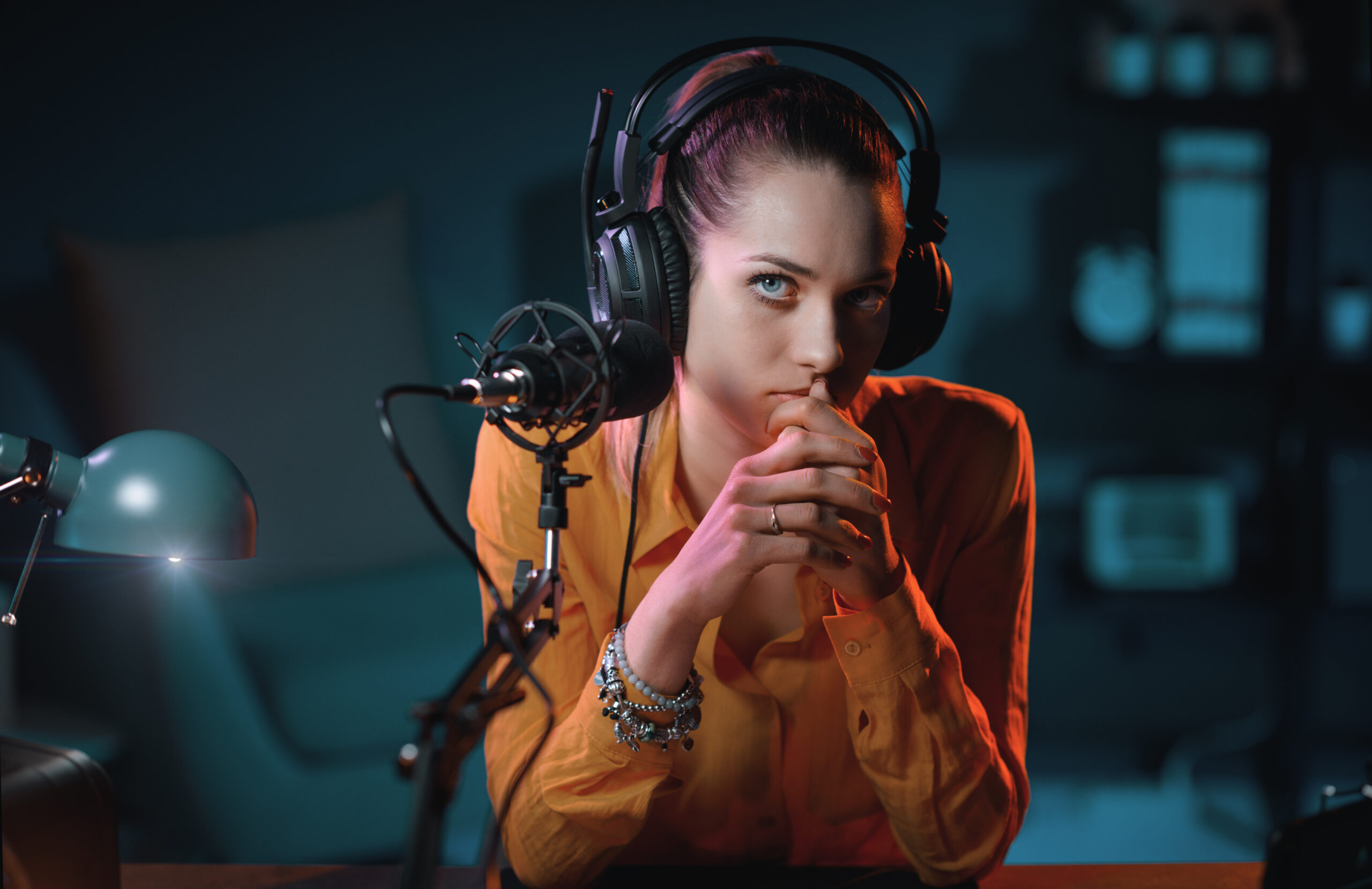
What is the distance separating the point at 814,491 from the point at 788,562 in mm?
75

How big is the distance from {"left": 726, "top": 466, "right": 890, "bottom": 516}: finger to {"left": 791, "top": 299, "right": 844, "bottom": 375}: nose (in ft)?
0.48

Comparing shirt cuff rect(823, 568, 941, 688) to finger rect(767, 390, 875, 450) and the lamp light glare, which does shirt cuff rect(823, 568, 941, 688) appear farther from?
the lamp light glare

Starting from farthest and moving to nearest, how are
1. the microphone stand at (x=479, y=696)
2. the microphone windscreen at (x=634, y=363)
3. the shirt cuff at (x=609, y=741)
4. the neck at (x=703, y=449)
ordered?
the neck at (x=703, y=449) → the shirt cuff at (x=609, y=741) → the microphone windscreen at (x=634, y=363) → the microphone stand at (x=479, y=696)

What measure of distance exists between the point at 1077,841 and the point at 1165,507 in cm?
84

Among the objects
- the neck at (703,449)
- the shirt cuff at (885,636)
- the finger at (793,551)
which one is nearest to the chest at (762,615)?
the neck at (703,449)

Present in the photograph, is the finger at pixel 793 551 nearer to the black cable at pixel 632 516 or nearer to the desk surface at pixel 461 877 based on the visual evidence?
the black cable at pixel 632 516

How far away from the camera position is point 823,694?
3.92ft

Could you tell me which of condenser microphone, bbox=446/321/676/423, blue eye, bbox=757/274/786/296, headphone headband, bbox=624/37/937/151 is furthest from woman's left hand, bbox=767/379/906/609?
headphone headband, bbox=624/37/937/151

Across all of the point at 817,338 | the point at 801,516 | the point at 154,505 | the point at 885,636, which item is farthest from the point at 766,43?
the point at 154,505

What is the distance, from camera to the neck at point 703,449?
1.16 meters

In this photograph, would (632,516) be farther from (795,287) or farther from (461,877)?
(461,877)

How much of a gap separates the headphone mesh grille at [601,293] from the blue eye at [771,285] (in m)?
0.18

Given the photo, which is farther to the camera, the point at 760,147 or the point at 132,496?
the point at 760,147

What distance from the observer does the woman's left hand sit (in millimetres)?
852
